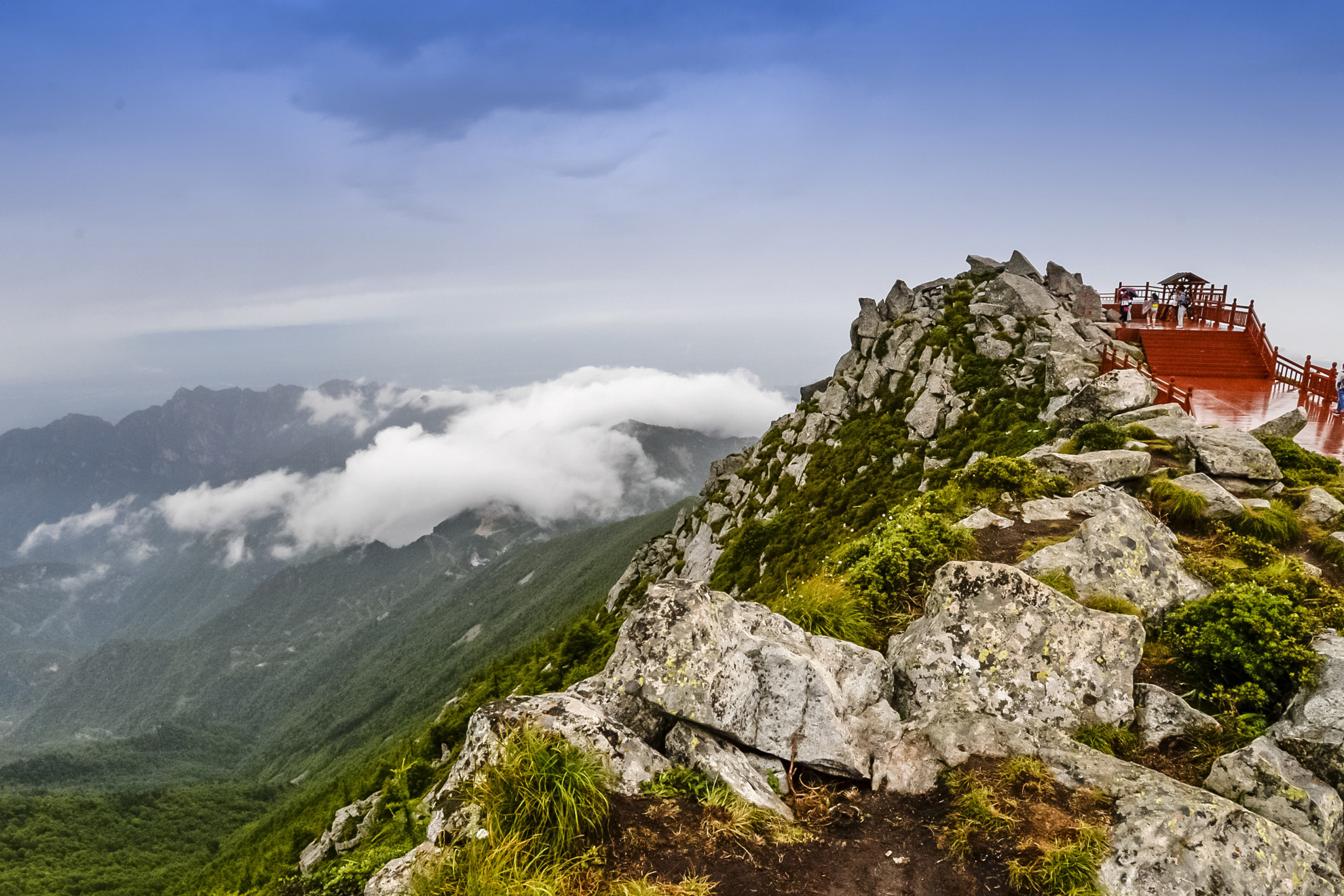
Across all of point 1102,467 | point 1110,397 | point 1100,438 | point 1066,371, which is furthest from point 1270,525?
point 1066,371

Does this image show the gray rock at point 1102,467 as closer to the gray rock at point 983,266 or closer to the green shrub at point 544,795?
the green shrub at point 544,795

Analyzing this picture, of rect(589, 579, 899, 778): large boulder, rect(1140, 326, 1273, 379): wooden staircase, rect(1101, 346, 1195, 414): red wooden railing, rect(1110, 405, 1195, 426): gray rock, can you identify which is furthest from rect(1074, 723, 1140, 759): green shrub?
rect(1140, 326, 1273, 379): wooden staircase

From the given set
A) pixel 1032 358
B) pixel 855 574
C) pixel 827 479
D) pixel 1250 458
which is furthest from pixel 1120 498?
pixel 827 479

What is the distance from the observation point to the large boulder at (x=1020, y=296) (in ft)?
150

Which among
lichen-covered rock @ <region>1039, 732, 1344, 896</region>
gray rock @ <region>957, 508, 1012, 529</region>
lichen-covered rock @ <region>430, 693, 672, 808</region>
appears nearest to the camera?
lichen-covered rock @ <region>1039, 732, 1344, 896</region>

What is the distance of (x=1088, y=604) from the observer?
1099cm

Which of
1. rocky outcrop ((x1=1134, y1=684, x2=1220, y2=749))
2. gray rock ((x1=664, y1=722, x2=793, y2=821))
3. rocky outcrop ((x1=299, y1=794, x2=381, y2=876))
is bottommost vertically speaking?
rocky outcrop ((x1=299, y1=794, x2=381, y2=876))

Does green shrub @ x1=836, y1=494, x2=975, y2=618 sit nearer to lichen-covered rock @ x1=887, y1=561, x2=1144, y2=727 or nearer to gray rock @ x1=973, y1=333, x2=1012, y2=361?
lichen-covered rock @ x1=887, y1=561, x2=1144, y2=727

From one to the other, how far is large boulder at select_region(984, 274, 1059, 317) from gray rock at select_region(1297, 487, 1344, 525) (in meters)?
32.1

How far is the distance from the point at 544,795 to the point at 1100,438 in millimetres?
20149

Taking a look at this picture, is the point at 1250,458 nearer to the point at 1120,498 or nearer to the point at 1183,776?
the point at 1120,498

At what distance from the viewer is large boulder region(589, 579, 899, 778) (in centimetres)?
854

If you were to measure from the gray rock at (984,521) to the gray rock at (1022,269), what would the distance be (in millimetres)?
42232

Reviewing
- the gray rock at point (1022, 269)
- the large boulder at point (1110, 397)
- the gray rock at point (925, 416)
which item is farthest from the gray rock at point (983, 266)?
the large boulder at point (1110, 397)
